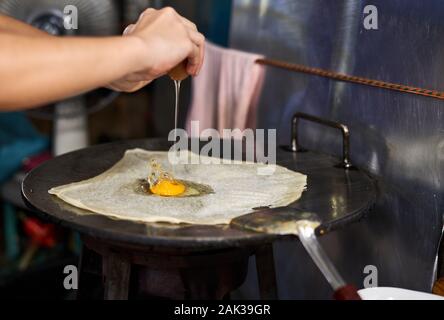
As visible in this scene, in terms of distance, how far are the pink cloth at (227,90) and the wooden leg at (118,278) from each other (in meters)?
1.27

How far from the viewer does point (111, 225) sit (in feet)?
4.87

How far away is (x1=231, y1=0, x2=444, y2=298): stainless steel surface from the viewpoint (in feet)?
6.51

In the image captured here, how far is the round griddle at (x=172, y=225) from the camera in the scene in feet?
4.67

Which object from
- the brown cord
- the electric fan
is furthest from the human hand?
the electric fan

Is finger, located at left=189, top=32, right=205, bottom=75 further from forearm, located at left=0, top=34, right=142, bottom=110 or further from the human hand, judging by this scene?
forearm, located at left=0, top=34, right=142, bottom=110

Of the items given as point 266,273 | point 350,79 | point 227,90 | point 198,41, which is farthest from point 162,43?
point 227,90

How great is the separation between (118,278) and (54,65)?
2.02 ft

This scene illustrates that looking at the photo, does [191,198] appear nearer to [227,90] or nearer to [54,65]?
[54,65]

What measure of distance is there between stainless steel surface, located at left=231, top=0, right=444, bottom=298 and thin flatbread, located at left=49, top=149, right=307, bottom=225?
0.42 m

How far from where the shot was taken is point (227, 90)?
9.59ft

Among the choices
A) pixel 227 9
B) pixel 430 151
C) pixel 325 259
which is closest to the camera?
pixel 325 259
